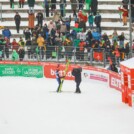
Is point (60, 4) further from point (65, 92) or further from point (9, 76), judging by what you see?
point (65, 92)

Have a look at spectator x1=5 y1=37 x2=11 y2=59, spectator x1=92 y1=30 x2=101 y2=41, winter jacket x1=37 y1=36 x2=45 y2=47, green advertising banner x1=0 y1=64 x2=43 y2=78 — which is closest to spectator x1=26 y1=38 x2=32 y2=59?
winter jacket x1=37 y1=36 x2=45 y2=47

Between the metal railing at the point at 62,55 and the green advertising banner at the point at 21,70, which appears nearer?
the metal railing at the point at 62,55

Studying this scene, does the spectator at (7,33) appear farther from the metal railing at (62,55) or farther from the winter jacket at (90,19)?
the winter jacket at (90,19)

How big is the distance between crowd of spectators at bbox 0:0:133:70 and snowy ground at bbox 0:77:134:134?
273 centimetres

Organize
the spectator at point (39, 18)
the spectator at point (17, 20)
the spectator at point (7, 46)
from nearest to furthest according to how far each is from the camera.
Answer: the spectator at point (7, 46) → the spectator at point (39, 18) → the spectator at point (17, 20)

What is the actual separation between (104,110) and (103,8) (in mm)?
17700

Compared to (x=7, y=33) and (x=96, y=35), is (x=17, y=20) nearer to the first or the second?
(x=7, y=33)

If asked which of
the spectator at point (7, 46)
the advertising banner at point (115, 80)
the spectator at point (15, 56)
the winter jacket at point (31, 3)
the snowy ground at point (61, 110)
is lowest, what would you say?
the snowy ground at point (61, 110)

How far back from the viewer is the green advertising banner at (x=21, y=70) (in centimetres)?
3762

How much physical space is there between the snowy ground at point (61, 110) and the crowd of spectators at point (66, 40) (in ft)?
8.97

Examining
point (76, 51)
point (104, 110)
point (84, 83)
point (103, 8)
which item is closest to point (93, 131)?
point (104, 110)

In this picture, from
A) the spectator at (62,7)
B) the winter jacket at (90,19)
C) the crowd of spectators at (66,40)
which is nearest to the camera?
the crowd of spectators at (66,40)

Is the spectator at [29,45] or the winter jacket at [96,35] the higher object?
the winter jacket at [96,35]

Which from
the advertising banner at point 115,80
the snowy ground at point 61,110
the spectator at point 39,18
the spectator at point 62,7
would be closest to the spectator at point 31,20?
the spectator at point 39,18
